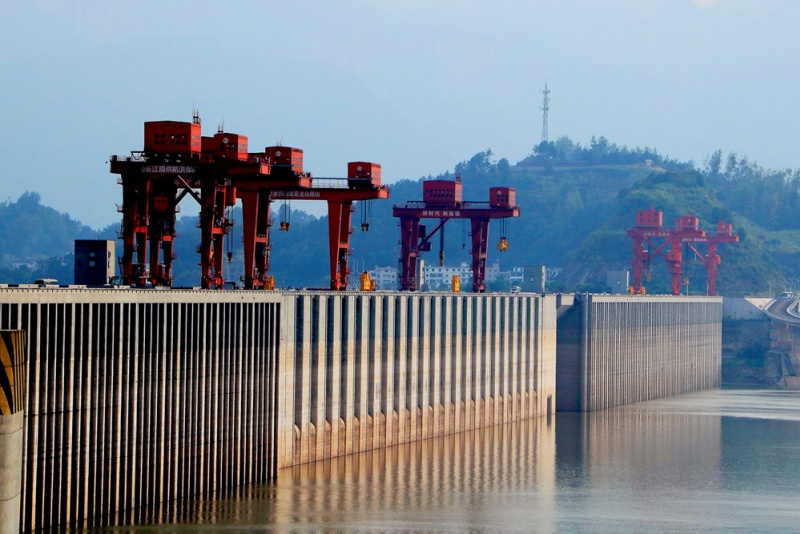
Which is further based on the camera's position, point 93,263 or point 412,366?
point 412,366

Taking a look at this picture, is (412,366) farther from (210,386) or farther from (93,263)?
(210,386)

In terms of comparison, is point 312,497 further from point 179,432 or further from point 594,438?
point 594,438

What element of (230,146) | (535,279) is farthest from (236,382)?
(535,279)

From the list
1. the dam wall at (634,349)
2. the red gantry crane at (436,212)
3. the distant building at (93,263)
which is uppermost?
the red gantry crane at (436,212)

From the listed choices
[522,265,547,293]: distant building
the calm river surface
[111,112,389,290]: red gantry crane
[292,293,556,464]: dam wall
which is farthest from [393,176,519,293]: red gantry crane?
[111,112,389,290]: red gantry crane

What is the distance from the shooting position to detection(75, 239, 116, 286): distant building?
85.2m

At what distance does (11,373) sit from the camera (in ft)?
135

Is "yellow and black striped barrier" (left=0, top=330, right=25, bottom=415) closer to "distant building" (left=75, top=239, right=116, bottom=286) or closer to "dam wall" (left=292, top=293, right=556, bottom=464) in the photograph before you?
"distant building" (left=75, top=239, right=116, bottom=286)

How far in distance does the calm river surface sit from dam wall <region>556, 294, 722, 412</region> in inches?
493

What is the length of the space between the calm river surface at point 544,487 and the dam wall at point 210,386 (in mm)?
1708

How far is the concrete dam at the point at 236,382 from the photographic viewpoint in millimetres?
59469

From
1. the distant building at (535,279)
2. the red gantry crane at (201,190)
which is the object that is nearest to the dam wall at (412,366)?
the red gantry crane at (201,190)

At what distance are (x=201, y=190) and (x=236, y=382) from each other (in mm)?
21151

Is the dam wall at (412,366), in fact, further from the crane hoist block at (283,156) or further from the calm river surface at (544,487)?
the crane hoist block at (283,156)
